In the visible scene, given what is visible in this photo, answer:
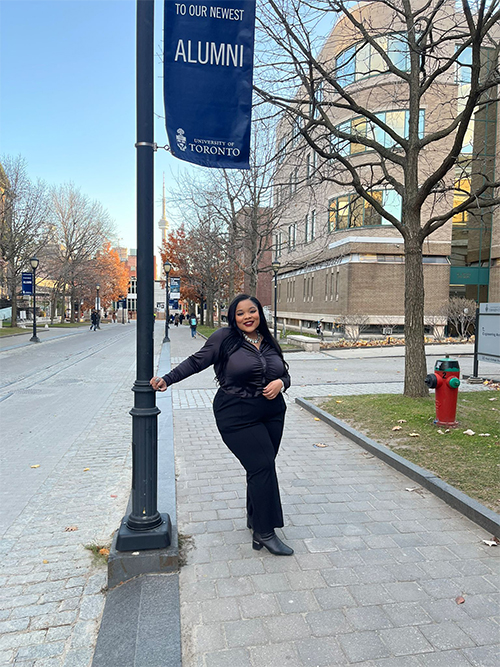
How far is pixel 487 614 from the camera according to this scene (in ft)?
9.18

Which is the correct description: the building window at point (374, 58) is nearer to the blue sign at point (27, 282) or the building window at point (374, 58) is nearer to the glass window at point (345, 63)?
the glass window at point (345, 63)

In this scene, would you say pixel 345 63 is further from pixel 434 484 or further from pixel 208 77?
pixel 434 484

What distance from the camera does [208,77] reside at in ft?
11.7

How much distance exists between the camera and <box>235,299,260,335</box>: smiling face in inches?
138

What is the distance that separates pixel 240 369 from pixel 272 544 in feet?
4.31

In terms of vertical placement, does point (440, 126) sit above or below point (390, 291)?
above

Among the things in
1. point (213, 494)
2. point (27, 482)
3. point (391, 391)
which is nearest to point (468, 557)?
point (213, 494)

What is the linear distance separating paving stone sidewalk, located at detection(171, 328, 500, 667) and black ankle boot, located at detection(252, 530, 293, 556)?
0.20ft

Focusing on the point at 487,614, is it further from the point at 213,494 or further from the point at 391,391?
the point at 391,391

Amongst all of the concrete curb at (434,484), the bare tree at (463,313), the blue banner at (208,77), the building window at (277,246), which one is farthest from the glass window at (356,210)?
the blue banner at (208,77)

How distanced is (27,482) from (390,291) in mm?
27645

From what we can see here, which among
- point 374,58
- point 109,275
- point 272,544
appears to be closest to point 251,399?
point 272,544

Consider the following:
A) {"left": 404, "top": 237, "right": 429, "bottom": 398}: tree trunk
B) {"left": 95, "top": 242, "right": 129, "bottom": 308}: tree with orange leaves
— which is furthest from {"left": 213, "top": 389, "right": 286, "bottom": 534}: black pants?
{"left": 95, "top": 242, "right": 129, "bottom": 308}: tree with orange leaves

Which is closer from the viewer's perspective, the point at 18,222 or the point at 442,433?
the point at 442,433
